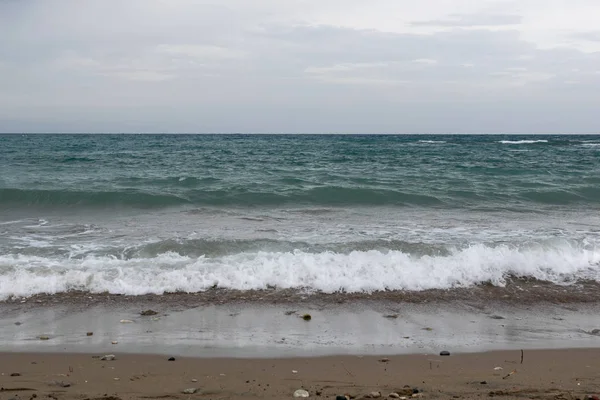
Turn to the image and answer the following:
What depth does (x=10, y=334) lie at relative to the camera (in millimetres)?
5527

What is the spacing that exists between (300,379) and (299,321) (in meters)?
1.65

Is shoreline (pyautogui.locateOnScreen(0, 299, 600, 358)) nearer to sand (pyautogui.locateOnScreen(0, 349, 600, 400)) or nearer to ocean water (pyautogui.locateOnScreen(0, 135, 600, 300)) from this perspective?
sand (pyautogui.locateOnScreen(0, 349, 600, 400))

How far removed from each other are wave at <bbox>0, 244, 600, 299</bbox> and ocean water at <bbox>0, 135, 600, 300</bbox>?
0.03 m

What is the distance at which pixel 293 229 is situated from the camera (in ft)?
37.3

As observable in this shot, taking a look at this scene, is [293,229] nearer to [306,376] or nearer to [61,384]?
[306,376]

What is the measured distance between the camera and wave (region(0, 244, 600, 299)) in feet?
23.8

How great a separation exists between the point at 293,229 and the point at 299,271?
3.64m

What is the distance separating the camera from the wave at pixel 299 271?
7.25 metres

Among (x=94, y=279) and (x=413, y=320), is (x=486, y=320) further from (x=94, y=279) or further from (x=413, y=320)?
(x=94, y=279)

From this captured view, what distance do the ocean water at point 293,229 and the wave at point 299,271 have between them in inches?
1.0

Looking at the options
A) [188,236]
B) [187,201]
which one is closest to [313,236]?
[188,236]

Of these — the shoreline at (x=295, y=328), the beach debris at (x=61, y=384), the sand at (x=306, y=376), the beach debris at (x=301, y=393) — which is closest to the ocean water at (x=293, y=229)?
the shoreline at (x=295, y=328)

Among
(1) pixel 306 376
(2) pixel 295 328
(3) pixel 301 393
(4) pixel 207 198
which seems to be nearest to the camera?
(3) pixel 301 393

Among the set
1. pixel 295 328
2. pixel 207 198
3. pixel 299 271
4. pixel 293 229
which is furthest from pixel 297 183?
pixel 295 328
